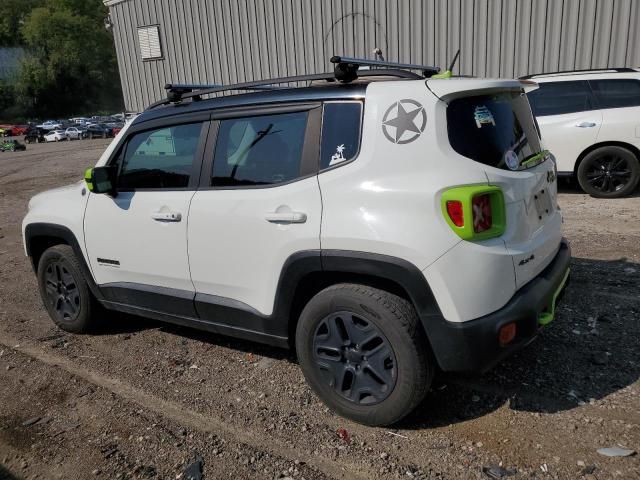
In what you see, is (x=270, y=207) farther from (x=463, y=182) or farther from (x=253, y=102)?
(x=463, y=182)

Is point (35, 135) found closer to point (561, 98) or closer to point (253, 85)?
point (561, 98)

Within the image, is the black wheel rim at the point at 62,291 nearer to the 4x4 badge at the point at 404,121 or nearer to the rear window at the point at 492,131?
the 4x4 badge at the point at 404,121

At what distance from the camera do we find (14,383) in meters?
3.64

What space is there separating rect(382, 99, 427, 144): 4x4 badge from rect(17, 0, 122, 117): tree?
7834 cm

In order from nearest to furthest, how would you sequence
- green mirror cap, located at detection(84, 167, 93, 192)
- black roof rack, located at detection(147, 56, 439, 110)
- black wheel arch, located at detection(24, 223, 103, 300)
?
1. black roof rack, located at detection(147, 56, 439, 110)
2. green mirror cap, located at detection(84, 167, 93, 192)
3. black wheel arch, located at detection(24, 223, 103, 300)

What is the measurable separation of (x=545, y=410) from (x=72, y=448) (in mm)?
2511

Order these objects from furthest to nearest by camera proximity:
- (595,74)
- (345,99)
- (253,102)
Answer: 1. (595,74)
2. (253,102)
3. (345,99)

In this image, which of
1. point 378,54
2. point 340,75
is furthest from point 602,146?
point 340,75

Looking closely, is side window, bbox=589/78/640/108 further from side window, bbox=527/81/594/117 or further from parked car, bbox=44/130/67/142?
parked car, bbox=44/130/67/142

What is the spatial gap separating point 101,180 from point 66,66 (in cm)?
8236

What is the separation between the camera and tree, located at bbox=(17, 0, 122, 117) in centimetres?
7138

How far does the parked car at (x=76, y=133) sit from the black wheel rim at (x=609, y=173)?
40682mm

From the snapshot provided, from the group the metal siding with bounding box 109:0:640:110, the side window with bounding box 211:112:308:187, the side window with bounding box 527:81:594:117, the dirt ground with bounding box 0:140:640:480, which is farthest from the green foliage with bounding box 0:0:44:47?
the side window with bounding box 211:112:308:187

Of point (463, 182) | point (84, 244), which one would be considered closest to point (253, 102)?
point (463, 182)
